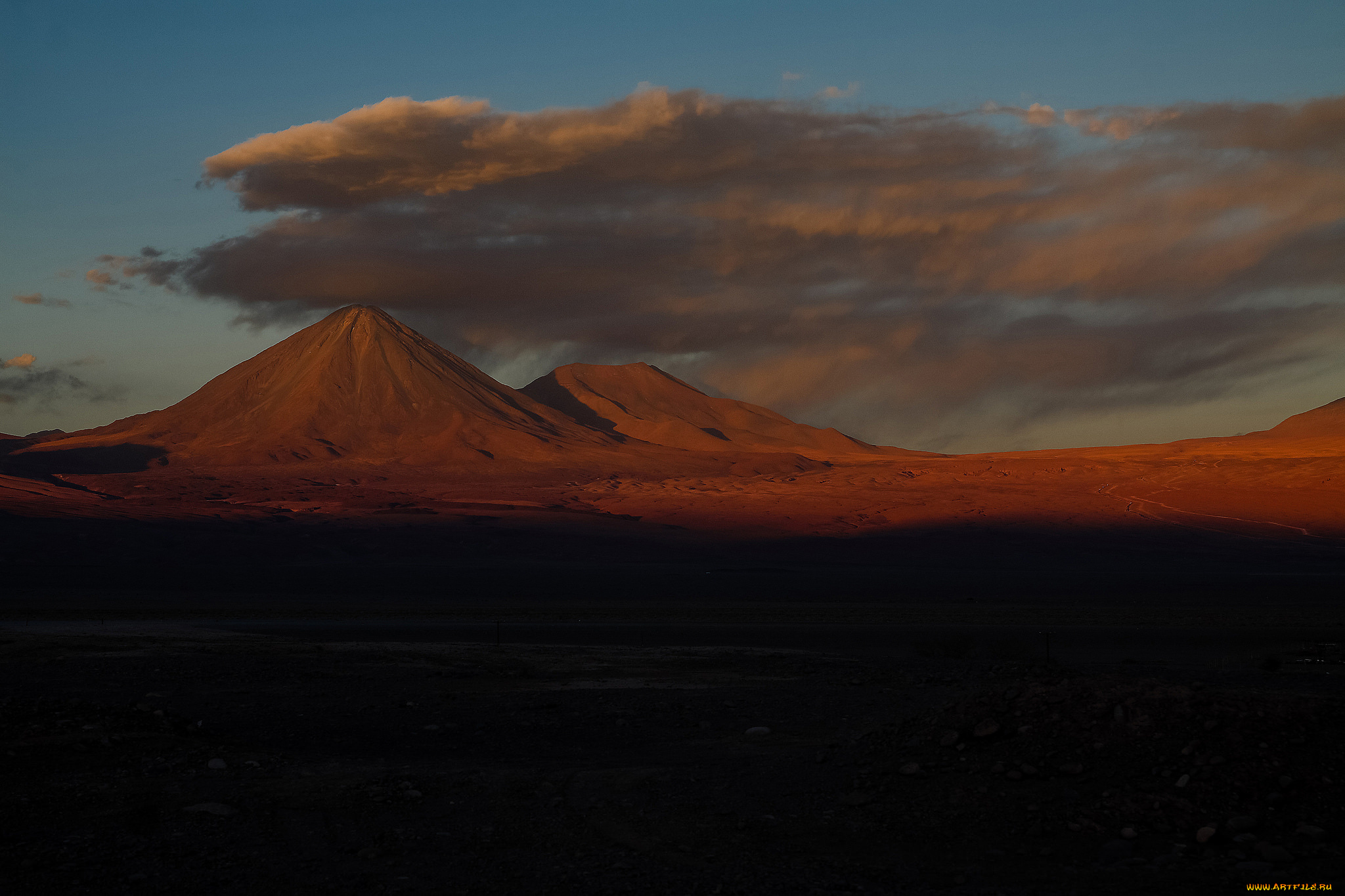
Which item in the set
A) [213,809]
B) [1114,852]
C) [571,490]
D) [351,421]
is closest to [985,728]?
[1114,852]

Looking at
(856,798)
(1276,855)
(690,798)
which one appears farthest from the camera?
(690,798)

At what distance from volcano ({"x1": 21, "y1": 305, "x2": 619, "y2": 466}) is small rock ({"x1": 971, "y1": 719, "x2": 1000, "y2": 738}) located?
135m

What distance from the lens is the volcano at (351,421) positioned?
151750 mm

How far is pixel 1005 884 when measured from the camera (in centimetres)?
795

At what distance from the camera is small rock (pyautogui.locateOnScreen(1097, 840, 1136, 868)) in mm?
8242

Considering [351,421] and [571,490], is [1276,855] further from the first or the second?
[351,421]

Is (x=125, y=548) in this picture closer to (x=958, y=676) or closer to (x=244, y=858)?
(x=958, y=676)

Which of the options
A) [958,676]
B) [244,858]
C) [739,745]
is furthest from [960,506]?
[244,858]

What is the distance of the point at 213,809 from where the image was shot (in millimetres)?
9695

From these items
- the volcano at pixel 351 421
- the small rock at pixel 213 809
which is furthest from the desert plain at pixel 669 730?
the volcano at pixel 351 421

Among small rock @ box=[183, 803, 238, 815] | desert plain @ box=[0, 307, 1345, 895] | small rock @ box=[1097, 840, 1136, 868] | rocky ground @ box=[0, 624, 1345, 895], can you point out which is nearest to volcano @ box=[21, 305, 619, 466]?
desert plain @ box=[0, 307, 1345, 895]

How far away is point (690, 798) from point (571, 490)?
111413mm

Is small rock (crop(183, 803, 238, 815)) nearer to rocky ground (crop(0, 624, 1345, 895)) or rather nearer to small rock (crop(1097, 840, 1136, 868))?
rocky ground (crop(0, 624, 1345, 895))

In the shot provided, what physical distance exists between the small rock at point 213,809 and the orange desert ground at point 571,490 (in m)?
73.9
